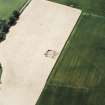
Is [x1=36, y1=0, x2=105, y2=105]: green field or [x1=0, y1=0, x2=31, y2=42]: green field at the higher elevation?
[x1=0, y1=0, x2=31, y2=42]: green field

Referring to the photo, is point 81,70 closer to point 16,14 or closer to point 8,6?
point 16,14

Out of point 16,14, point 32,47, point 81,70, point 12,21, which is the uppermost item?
point 16,14

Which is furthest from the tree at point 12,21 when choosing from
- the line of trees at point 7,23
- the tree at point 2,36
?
the tree at point 2,36

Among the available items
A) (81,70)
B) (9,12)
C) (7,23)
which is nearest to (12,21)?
(7,23)

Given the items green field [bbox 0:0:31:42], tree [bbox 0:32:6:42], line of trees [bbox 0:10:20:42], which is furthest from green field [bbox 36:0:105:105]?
green field [bbox 0:0:31:42]

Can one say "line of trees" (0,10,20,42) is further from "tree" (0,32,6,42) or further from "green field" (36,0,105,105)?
"green field" (36,0,105,105)

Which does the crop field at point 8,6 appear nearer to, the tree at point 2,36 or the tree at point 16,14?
the tree at point 16,14

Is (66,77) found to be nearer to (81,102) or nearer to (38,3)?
(81,102)

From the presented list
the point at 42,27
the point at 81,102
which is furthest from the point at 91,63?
the point at 42,27
